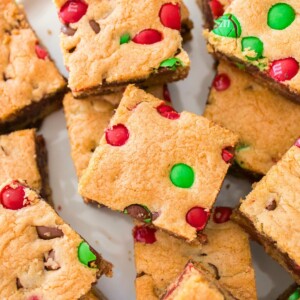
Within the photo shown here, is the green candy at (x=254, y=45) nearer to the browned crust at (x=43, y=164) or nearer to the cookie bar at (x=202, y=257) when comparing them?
the cookie bar at (x=202, y=257)

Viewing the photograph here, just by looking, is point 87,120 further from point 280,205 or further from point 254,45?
point 280,205

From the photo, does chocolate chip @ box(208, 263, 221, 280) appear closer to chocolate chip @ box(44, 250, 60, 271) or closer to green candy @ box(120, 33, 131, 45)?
chocolate chip @ box(44, 250, 60, 271)

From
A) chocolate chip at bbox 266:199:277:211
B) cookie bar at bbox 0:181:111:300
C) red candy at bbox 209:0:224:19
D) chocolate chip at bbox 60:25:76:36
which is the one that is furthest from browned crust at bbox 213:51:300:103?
cookie bar at bbox 0:181:111:300

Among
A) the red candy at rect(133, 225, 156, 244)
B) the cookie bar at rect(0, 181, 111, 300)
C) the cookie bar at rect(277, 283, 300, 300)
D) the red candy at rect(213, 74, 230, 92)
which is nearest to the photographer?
the cookie bar at rect(0, 181, 111, 300)

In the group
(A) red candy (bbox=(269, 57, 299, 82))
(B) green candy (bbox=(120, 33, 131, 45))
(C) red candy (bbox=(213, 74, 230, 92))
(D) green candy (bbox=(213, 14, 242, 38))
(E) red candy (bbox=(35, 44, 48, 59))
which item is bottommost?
(E) red candy (bbox=(35, 44, 48, 59))

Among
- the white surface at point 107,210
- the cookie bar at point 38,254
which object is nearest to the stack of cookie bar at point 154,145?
the cookie bar at point 38,254

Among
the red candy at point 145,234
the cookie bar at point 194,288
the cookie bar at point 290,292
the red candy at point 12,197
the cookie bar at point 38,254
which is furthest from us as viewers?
the red candy at point 145,234

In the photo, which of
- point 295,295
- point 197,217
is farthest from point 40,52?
point 295,295
